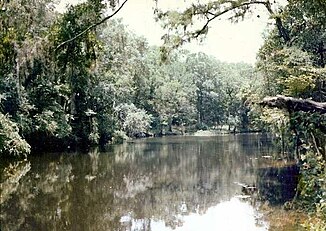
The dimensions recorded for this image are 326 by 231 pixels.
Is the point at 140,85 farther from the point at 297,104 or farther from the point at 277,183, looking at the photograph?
the point at 297,104

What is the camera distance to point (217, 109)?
60656mm

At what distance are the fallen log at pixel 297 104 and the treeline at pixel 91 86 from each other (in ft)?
9.67

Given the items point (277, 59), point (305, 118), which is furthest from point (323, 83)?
point (305, 118)

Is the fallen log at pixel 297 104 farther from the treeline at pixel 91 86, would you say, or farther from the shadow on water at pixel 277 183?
the shadow on water at pixel 277 183

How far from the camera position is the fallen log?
267 inches

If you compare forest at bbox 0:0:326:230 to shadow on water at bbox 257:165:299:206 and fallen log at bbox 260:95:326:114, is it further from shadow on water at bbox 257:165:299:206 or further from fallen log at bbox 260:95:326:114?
shadow on water at bbox 257:165:299:206

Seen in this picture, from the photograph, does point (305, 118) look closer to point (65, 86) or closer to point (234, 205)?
point (234, 205)

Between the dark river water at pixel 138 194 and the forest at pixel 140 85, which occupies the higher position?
the forest at pixel 140 85

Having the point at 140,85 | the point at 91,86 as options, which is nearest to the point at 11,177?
the point at 91,86

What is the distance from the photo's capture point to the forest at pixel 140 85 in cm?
629

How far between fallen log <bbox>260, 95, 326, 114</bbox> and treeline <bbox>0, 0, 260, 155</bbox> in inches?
116

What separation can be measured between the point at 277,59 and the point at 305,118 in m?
7.85

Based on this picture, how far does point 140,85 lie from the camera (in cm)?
4578

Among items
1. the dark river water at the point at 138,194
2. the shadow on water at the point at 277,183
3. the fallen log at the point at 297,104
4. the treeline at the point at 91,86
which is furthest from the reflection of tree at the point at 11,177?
the shadow on water at the point at 277,183
